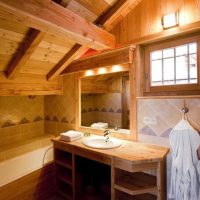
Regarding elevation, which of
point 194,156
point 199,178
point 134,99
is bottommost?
point 199,178

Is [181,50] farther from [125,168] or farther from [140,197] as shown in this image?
[140,197]

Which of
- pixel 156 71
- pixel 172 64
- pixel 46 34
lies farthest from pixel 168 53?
pixel 46 34

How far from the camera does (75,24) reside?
1675 mm

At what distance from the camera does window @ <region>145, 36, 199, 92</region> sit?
180cm

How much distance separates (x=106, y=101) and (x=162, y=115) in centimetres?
81

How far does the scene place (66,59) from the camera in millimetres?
2480

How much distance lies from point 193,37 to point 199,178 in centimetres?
138

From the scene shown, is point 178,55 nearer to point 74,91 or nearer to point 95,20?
point 95,20

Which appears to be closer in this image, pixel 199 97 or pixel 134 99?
pixel 199 97

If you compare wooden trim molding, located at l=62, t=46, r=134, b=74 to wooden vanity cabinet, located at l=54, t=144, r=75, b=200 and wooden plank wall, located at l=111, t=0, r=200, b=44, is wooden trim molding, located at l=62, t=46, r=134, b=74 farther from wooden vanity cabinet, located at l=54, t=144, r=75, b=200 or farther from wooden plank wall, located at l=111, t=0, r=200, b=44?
wooden vanity cabinet, located at l=54, t=144, r=75, b=200

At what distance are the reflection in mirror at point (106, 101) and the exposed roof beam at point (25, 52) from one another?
0.97 meters

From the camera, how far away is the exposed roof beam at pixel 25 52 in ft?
5.90

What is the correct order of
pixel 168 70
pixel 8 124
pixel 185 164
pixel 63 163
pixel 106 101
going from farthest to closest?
pixel 8 124, pixel 106 101, pixel 63 163, pixel 168 70, pixel 185 164

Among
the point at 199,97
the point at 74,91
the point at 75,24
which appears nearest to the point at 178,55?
the point at 199,97
